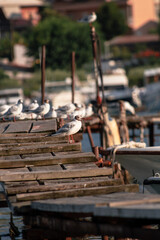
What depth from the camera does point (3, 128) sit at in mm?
16781

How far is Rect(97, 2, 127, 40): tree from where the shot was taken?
103 meters

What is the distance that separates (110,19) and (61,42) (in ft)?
65.1

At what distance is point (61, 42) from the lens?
8488cm

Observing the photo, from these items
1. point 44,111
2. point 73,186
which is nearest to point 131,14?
point 44,111

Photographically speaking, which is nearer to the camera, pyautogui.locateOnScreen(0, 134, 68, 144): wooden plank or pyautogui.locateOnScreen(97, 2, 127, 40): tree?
pyautogui.locateOnScreen(0, 134, 68, 144): wooden plank

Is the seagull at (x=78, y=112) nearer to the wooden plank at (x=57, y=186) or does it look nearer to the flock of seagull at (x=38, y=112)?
the flock of seagull at (x=38, y=112)

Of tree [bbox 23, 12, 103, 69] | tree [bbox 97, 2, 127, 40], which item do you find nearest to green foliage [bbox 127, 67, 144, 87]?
tree [bbox 23, 12, 103, 69]

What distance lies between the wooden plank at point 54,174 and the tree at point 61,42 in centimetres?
6933

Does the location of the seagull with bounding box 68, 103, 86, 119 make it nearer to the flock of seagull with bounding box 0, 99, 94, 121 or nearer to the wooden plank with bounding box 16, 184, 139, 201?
the flock of seagull with bounding box 0, 99, 94, 121

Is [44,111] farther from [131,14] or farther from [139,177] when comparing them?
[131,14]

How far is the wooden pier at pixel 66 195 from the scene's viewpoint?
955 cm

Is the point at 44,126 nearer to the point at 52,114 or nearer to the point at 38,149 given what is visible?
the point at 38,149

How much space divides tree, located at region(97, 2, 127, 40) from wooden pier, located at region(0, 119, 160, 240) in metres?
90.0

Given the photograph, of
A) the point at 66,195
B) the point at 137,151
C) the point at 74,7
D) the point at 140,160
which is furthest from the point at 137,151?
the point at 74,7
